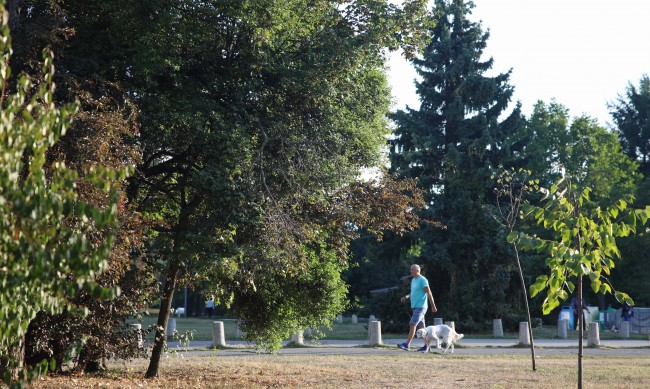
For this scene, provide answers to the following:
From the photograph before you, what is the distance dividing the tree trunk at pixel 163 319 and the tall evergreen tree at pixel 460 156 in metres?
21.8

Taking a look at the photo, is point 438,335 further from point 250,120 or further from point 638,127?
point 638,127

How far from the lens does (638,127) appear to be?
6606cm

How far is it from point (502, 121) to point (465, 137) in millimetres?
3269

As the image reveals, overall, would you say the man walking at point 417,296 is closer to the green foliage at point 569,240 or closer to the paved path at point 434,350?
the paved path at point 434,350

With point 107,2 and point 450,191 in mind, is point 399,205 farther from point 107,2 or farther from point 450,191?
point 450,191

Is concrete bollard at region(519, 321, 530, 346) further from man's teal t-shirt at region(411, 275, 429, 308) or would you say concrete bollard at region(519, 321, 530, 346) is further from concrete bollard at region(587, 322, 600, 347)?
man's teal t-shirt at region(411, 275, 429, 308)

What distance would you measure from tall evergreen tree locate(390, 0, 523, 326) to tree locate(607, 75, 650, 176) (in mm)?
29143

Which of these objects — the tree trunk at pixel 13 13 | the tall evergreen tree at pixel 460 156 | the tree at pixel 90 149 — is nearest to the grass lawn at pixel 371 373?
the tree at pixel 90 149

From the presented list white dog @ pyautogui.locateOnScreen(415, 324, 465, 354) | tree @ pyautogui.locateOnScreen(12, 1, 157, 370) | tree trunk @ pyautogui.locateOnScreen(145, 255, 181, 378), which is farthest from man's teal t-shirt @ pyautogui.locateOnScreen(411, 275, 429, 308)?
tree @ pyautogui.locateOnScreen(12, 1, 157, 370)

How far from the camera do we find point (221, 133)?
507 inches

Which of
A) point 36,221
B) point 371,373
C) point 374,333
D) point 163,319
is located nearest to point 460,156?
point 374,333

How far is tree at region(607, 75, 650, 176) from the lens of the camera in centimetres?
6550

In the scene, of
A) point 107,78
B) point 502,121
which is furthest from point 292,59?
point 502,121

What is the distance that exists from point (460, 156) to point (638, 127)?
114 feet
